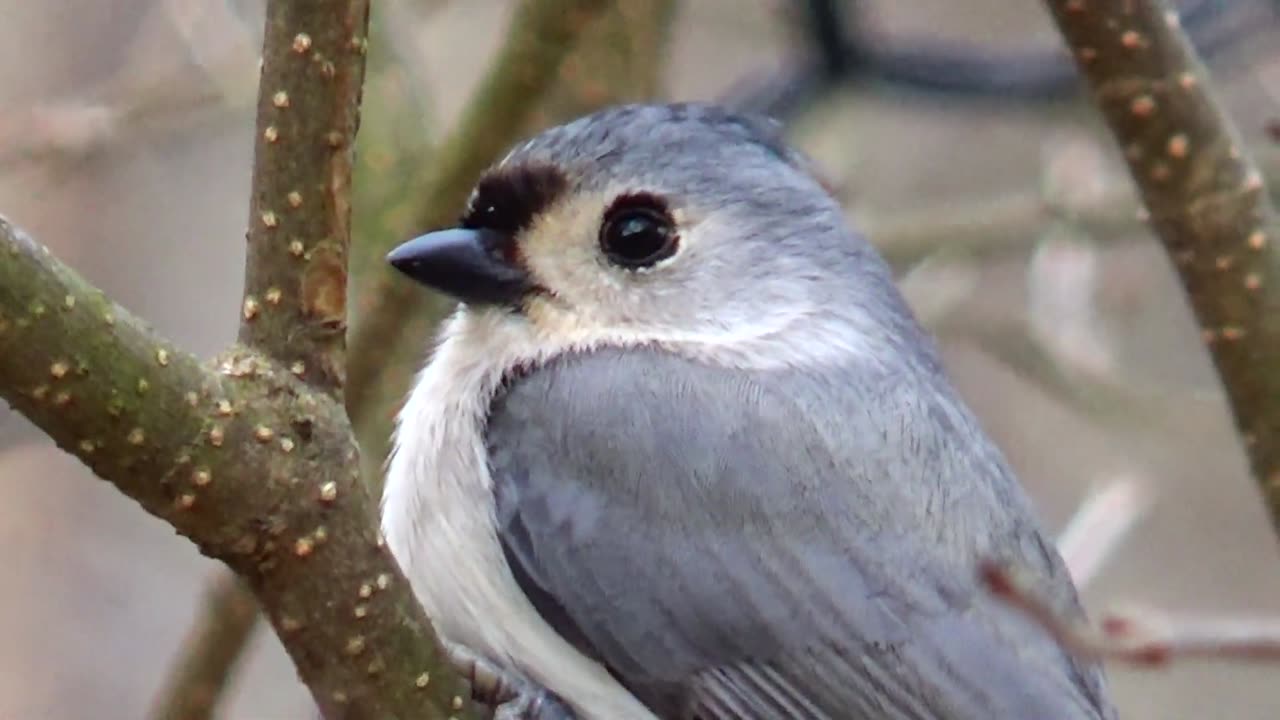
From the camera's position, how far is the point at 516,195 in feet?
7.82

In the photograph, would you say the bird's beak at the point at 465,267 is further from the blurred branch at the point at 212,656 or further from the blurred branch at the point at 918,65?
the blurred branch at the point at 918,65

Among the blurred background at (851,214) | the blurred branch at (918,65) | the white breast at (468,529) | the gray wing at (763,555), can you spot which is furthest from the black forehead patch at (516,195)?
the blurred branch at (918,65)

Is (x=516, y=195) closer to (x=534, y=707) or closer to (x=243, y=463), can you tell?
(x=534, y=707)

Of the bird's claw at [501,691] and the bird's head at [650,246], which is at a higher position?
the bird's head at [650,246]

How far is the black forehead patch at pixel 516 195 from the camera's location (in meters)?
2.38

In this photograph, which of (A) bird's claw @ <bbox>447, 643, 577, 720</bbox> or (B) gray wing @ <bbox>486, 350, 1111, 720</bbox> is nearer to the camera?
(A) bird's claw @ <bbox>447, 643, 577, 720</bbox>

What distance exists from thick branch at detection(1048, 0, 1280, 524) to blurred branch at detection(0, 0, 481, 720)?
3.79 feet

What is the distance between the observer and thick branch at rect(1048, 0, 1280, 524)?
2.34 metres

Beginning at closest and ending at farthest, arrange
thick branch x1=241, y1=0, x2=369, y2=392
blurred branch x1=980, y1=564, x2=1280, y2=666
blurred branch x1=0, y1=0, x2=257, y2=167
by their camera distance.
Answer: blurred branch x1=980, y1=564, x2=1280, y2=666, thick branch x1=241, y1=0, x2=369, y2=392, blurred branch x1=0, y1=0, x2=257, y2=167

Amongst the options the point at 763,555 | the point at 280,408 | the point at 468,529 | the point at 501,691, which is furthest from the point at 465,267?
the point at 280,408

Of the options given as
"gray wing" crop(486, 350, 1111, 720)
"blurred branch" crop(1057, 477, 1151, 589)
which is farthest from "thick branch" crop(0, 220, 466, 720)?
"blurred branch" crop(1057, 477, 1151, 589)

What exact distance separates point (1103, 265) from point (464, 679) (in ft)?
12.9

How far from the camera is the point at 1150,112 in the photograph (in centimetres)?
235

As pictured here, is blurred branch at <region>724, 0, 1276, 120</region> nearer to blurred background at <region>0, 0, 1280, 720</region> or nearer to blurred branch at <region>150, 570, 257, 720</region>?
blurred background at <region>0, 0, 1280, 720</region>
